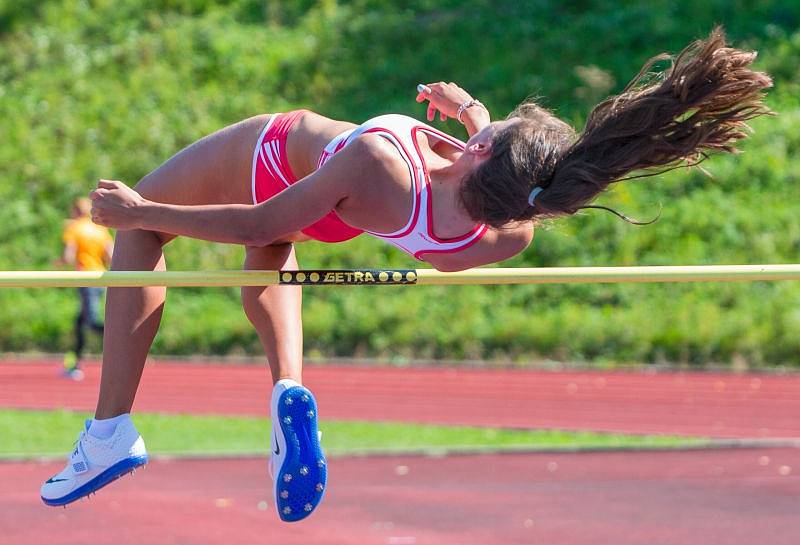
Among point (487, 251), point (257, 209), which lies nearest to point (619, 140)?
point (487, 251)

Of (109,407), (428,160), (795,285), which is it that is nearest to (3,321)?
(795,285)

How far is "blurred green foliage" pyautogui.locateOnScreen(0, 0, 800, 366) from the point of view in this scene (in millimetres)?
12891

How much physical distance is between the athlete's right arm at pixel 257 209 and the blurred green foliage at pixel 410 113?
9.26 metres

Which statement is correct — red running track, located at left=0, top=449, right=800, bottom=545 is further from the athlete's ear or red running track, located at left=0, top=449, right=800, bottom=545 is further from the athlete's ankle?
the athlete's ear

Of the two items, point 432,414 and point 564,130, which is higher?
point 564,130

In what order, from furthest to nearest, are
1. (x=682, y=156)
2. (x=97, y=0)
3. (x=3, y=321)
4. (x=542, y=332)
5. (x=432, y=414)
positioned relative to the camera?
1. (x=97, y=0)
2. (x=3, y=321)
3. (x=542, y=332)
4. (x=432, y=414)
5. (x=682, y=156)

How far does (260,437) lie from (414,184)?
5.50m

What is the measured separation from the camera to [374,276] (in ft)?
13.0

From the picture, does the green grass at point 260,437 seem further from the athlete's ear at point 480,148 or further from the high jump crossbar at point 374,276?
the athlete's ear at point 480,148

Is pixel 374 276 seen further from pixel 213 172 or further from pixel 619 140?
pixel 619 140

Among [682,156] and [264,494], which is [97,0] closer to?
[264,494]

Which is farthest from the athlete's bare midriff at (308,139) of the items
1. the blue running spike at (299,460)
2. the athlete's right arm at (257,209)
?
the blue running spike at (299,460)

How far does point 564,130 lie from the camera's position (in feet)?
11.7

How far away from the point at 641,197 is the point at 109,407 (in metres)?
11.1
